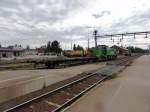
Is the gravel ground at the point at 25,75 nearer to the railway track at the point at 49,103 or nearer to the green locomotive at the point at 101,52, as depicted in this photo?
the railway track at the point at 49,103

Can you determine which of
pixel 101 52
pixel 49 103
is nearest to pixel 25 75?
pixel 49 103

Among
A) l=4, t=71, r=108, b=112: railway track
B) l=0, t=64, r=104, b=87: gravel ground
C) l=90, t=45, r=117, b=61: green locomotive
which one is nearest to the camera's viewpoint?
l=4, t=71, r=108, b=112: railway track

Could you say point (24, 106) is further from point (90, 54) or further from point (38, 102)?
point (90, 54)

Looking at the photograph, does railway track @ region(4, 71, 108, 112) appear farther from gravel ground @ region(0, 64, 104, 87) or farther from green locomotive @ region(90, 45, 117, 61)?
green locomotive @ region(90, 45, 117, 61)

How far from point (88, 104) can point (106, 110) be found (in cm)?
154

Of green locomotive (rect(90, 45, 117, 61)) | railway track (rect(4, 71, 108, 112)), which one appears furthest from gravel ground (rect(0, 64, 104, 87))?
green locomotive (rect(90, 45, 117, 61))

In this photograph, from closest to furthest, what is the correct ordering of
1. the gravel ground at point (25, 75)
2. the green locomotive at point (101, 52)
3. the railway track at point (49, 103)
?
the railway track at point (49, 103)
the gravel ground at point (25, 75)
the green locomotive at point (101, 52)

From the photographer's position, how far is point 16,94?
15.1 m

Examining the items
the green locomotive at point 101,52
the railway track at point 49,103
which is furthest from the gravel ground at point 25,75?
the green locomotive at point 101,52

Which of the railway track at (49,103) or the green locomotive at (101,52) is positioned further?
the green locomotive at (101,52)

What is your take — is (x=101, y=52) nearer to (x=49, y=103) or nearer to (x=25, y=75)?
(x=25, y=75)

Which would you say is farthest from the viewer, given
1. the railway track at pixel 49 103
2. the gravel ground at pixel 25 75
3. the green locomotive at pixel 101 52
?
the green locomotive at pixel 101 52

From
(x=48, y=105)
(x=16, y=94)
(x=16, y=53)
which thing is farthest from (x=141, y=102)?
(x=16, y=53)

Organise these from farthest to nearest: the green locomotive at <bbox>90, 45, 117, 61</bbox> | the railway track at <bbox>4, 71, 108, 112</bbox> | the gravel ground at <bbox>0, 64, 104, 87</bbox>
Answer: the green locomotive at <bbox>90, 45, 117, 61</bbox> → the gravel ground at <bbox>0, 64, 104, 87</bbox> → the railway track at <bbox>4, 71, 108, 112</bbox>
